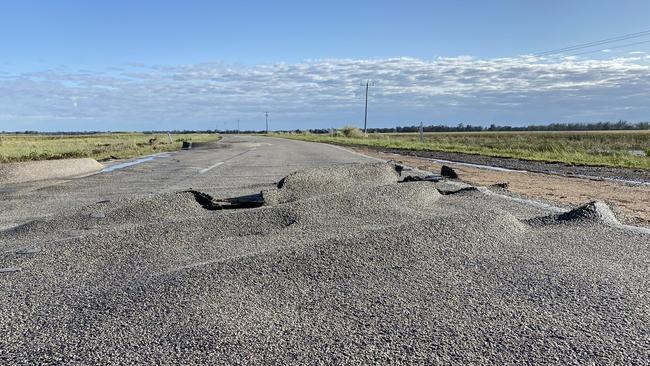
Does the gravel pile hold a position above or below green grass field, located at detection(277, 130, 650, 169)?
above

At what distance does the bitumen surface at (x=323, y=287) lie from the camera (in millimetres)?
2605

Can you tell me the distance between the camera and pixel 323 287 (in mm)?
3512

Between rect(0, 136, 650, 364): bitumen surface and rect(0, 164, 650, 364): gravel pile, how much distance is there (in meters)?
0.01

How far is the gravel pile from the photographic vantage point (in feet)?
8.54

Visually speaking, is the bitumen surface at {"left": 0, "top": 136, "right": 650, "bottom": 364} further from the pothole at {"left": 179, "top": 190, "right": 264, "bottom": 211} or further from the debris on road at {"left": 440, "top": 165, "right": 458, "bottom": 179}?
the debris on road at {"left": 440, "top": 165, "right": 458, "bottom": 179}

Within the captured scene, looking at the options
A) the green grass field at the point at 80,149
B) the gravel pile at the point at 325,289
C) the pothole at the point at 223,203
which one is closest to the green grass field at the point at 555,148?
the pothole at the point at 223,203

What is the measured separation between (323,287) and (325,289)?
0.04m

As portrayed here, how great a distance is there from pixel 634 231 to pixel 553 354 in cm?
348

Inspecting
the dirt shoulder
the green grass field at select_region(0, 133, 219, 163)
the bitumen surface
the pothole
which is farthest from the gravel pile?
the green grass field at select_region(0, 133, 219, 163)

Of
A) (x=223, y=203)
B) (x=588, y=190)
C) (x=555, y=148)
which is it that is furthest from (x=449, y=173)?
(x=555, y=148)

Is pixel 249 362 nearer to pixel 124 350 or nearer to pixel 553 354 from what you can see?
pixel 124 350

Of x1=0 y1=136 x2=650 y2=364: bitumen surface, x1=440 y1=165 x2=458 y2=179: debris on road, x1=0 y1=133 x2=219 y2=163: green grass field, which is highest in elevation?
x1=0 y1=136 x2=650 y2=364: bitumen surface

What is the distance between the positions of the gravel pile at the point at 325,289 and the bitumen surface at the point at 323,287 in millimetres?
13

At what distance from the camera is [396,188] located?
23.4ft
